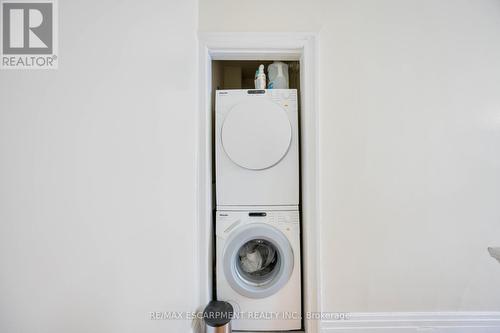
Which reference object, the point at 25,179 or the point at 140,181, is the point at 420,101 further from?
the point at 25,179

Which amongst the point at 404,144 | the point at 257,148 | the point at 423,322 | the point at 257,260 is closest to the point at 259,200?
the point at 257,148

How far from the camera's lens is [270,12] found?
1474 mm

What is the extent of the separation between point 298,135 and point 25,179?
1495 mm

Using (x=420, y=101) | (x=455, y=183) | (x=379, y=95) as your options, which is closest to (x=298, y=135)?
(x=379, y=95)

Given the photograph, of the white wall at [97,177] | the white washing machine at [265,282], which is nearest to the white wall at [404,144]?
the white washing machine at [265,282]

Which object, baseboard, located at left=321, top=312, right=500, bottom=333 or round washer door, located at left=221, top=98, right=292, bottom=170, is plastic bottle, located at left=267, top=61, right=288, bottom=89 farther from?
baseboard, located at left=321, top=312, right=500, bottom=333

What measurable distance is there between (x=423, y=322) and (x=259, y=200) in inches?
55.1

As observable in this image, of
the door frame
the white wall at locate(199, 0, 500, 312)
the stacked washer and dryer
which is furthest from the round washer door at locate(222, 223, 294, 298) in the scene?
the white wall at locate(199, 0, 500, 312)

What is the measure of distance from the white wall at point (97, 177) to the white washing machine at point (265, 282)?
0.36m

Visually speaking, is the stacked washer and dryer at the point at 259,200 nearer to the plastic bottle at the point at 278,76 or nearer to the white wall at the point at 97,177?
the plastic bottle at the point at 278,76

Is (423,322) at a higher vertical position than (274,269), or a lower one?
lower

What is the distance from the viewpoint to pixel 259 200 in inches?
61.2

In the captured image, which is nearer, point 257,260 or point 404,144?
point 404,144

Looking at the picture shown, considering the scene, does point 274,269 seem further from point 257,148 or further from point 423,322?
point 423,322
